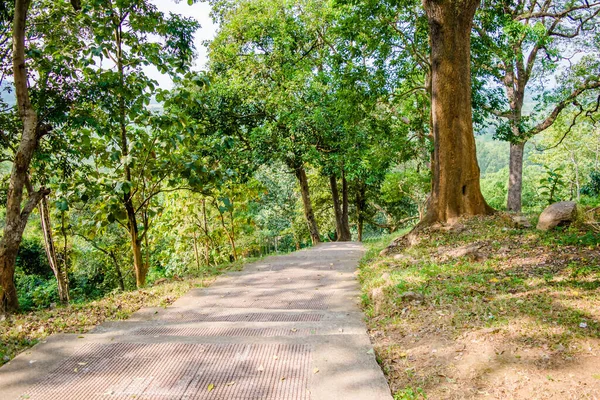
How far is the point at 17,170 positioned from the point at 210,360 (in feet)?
13.3

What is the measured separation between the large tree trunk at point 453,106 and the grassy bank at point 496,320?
163 cm

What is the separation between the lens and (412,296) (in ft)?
14.2

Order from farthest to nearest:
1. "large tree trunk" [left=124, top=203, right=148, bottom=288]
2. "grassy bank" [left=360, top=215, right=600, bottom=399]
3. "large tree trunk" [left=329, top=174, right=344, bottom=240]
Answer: "large tree trunk" [left=329, top=174, right=344, bottom=240]
"large tree trunk" [left=124, top=203, right=148, bottom=288]
"grassy bank" [left=360, top=215, right=600, bottom=399]

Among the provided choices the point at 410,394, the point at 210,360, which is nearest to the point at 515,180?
the point at 410,394

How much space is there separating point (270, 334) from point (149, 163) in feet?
13.6

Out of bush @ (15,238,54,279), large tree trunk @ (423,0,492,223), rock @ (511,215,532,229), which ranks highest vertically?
large tree trunk @ (423,0,492,223)

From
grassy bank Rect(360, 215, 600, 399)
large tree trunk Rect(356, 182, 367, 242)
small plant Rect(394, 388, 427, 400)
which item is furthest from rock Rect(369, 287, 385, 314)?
large tree trunk Rect(356, 182, 367, 242)

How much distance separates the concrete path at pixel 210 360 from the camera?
2.70m

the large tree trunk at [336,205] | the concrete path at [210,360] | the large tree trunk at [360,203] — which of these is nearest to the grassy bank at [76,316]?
the concrete path at [210,360]

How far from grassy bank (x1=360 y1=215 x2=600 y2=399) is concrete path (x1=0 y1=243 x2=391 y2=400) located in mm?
341

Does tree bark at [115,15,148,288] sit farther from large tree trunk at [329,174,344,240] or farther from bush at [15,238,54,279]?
bush at [15,238,54,279]

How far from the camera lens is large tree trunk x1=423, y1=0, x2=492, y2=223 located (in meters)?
7.21

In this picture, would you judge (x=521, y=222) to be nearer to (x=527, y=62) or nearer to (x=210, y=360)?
(x=210, y=360)

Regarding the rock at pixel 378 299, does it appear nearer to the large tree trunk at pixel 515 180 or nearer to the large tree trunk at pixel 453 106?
the large tree trunk at pixel 453 106
